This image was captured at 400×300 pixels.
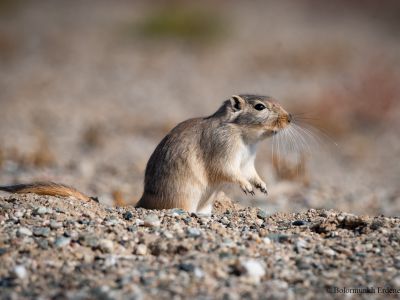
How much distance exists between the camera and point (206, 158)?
5469 mm

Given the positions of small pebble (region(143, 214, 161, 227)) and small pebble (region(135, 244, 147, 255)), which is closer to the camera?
small pebble (region(135, 244, 147, 255))

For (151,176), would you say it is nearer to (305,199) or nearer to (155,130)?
(305,199)

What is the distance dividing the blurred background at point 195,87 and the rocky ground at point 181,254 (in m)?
1.55

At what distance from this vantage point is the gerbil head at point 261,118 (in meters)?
5.64

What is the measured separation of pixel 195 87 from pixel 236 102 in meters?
8.89

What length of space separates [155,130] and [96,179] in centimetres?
329

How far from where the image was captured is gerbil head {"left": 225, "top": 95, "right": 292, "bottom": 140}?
564 centimetres

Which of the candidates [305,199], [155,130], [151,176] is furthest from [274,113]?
[155,130]

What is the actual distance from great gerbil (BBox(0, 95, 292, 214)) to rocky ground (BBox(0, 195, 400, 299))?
406 millimetres

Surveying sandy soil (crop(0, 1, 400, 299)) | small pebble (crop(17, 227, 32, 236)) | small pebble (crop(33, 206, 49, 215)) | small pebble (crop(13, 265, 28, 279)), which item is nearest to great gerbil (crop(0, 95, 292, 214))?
sandy soil (crop(0, 1, 400, 299))

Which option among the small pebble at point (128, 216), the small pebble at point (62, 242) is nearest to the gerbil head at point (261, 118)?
the small pebble at point (128, 216)

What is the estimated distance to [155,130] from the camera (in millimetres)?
10930

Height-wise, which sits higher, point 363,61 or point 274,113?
point 363,61

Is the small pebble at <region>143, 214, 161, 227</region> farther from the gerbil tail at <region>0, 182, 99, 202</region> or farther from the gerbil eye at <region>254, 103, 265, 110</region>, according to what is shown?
the gerbil eye at <region>254, 103, 265, 110</region>
